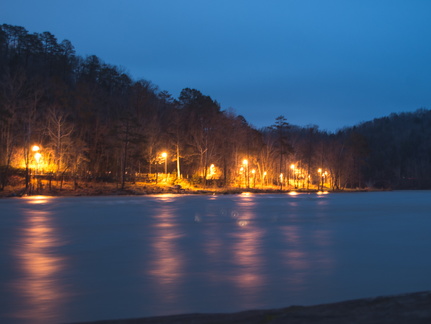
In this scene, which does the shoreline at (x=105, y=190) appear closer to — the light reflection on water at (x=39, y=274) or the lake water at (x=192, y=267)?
the lake water at (x=192, y=267)

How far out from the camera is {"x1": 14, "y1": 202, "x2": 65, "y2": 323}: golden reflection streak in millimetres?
5176

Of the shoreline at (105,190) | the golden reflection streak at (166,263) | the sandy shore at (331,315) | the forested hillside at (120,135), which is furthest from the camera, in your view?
the forested hillside at (120,135)

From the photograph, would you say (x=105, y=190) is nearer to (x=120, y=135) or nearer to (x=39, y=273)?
(x=120, y=135)

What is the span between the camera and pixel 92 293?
19.2 ft

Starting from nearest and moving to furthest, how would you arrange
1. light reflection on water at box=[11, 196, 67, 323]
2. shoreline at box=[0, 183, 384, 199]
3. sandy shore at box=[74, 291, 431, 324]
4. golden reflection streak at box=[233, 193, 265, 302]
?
1. sandy shore at box=[74, 291, 431, 324]
2. light reflection on water at box=[11, 196, 67, 323]
3. golden reflection streak at box=[233, 193, 265, 302]
4. shoreline at box=[0, 183, 384, 199]

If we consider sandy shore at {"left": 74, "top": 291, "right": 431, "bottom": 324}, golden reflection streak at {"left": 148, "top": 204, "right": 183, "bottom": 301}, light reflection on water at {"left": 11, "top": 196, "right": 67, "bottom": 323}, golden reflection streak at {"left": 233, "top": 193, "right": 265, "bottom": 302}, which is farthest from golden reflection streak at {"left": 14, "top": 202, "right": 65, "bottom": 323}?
A: golden reflection streak at {"left": 233, "top": 193, "right": 265, "bottom": 302}

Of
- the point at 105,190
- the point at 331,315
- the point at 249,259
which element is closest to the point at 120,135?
the point at 105,190

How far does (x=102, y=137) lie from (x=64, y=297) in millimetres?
49227

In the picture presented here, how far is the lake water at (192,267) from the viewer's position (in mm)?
5461

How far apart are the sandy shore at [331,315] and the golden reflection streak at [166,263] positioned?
3.31 ft

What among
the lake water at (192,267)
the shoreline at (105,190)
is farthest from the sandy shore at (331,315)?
the shoreline at (105,190)

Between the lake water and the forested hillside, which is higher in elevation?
the forested hillside

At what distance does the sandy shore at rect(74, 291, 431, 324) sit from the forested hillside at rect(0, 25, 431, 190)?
101ft

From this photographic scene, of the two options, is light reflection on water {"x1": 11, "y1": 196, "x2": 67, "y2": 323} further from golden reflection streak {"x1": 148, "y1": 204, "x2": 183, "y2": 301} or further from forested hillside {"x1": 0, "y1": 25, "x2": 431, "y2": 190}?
forested hillside {"x1": 0, "y1": 25, "x2": 431, "y2": 190}
